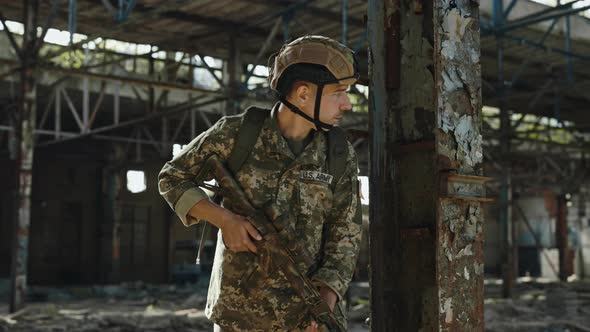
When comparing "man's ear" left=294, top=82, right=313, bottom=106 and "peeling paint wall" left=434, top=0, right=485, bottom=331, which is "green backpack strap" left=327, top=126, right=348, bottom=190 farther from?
"peeling paint wall" left=434, top=0, right=485, bottom=331

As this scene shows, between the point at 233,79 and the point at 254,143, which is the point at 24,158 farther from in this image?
the point at 254,143

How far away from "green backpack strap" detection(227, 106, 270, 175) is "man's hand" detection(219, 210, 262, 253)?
0.21 meters

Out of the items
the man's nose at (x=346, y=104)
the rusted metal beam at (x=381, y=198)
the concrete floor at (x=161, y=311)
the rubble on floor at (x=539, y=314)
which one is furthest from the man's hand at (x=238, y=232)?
the rubble on floor at (x=539, y=314)

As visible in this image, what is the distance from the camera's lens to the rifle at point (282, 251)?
2.54m

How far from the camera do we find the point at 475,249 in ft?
9.39

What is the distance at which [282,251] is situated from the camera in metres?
2.55

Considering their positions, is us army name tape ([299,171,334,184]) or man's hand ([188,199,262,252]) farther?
us army name tape ([299,171,334,184])

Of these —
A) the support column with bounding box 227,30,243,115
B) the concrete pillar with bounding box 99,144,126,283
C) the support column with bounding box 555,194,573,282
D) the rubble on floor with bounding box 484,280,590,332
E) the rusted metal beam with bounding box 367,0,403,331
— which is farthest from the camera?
the support column with bounding box 555,194,573,282

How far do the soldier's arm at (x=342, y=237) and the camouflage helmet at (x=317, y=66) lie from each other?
233mm

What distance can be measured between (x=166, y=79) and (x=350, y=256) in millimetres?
14894

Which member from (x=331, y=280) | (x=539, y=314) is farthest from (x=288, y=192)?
Answer: (x=539, y=314)

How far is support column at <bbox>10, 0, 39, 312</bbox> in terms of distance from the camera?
37.5ft

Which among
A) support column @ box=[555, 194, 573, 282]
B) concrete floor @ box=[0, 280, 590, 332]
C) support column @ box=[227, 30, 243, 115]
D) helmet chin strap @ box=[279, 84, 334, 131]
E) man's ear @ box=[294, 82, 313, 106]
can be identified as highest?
support column @ box=[227, 30, 243, 115]

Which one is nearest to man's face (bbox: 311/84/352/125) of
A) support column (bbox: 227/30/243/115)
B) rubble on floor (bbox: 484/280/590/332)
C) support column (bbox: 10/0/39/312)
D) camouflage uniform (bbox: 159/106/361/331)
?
camouflage uniform (bbox: 159/106/361/331)
